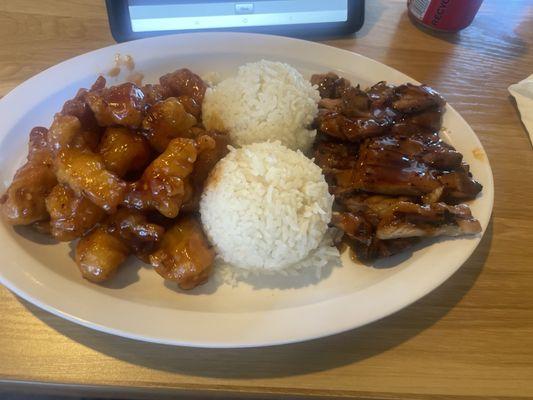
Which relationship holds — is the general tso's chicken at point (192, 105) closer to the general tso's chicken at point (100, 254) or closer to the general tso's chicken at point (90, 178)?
the general tso's chicken at point (90, 178)

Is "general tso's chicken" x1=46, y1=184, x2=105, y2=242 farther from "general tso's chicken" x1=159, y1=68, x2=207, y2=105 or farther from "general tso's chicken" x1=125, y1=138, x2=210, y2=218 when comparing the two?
"general tso's chicken" x1=159, y1=68, x2=207, y2=105

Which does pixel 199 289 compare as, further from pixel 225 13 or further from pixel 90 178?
pixel 225 13

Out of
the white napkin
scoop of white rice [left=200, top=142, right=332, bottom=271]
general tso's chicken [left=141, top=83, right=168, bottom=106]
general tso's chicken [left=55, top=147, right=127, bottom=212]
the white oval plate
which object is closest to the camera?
the white oval plate

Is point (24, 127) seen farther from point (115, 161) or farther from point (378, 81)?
point (378, 81)

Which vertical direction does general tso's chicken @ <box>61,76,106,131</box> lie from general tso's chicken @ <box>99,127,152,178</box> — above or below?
above

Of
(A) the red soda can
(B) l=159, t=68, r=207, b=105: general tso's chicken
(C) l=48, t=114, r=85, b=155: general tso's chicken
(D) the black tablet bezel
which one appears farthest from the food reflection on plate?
(A) the red soda can
